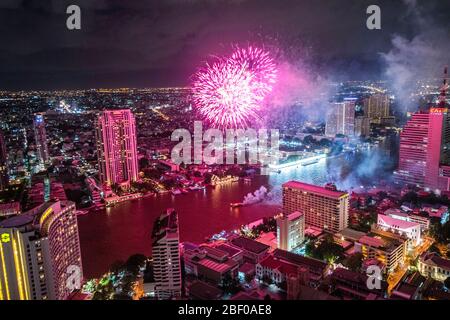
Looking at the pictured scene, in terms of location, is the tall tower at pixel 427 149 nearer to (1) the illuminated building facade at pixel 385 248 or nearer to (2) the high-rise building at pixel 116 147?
(1) the illuminated building facade at pixel 385 248

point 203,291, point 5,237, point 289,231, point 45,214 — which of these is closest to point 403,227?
point 289,231

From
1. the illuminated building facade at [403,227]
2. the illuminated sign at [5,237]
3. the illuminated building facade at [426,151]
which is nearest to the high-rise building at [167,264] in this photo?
the illuminated sign at [5,237]

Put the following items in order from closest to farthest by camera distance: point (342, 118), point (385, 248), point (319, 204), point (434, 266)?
point (434, 266) < point (385, 248) < point (319, 204) < point (342, 118)

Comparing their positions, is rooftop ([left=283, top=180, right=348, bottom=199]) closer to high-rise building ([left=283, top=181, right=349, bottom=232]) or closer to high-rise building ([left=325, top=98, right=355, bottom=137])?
high-rise building ([left=283, top=181, right=349, bottom=232])

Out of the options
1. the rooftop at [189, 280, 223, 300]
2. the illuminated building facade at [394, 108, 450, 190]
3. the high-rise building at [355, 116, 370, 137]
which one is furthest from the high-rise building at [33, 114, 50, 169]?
the high-rise building at [355, 116, 370, 137]

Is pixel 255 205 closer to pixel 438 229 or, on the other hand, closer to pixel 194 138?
pixel 438 229

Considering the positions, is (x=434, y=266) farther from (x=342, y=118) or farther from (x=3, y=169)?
(x=342, y=118)

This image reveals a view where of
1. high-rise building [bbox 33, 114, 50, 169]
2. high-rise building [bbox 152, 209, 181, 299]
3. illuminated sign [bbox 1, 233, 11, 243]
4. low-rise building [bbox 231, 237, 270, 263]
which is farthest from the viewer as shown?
high-rise building [bbox 33, 114, 50, 169]
